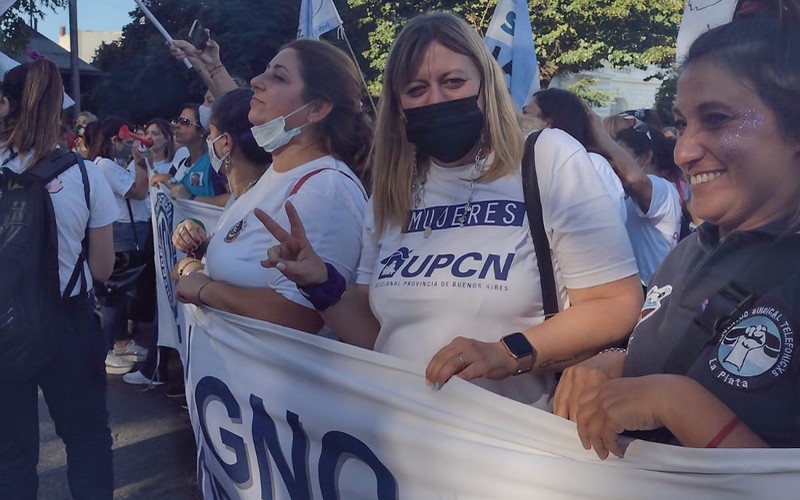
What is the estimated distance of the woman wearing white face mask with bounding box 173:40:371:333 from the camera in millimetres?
2424

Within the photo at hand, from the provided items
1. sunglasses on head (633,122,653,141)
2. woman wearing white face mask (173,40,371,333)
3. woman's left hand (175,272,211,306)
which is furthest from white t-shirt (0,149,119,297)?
sunglasses on head (633,122,653,141)

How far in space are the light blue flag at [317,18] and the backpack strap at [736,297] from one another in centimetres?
537

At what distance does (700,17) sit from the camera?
2.25 metres

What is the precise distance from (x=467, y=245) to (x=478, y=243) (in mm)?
27

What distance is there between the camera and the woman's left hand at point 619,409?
1.25 meters

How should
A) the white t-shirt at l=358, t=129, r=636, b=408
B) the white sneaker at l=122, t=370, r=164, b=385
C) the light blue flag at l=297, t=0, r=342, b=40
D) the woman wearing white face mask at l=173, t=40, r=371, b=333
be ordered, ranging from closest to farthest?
the white t-shirt at l=358, t=129, r=636, b=408
the woman wearing white face mask at l=173, t=40, r=371, b=333
the white sneaker at l=122, t=370, r=164, b=385
the light blue flag at l=297, t=0, r=342, b=40

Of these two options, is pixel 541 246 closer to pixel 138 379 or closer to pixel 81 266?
pixel 81 266

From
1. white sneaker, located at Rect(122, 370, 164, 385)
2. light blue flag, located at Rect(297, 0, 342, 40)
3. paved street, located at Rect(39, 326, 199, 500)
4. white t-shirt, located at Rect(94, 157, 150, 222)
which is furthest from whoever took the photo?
light blue flag, located at Rect(297, 0, 342, 40)

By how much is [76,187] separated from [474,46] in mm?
1791

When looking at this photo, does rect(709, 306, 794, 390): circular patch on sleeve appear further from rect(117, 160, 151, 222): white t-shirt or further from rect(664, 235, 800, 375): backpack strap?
rect(117, 160, 151, 222): white t-shirt

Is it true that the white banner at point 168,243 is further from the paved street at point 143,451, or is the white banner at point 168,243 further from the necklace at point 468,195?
the necklace at point 468,195

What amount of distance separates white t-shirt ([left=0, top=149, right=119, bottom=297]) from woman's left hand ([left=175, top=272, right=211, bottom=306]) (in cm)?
75

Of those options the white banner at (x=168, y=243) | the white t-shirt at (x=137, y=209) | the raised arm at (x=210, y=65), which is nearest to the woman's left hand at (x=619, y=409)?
the white banner at (x=168, y=243)

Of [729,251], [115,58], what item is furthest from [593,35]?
[729,251]
